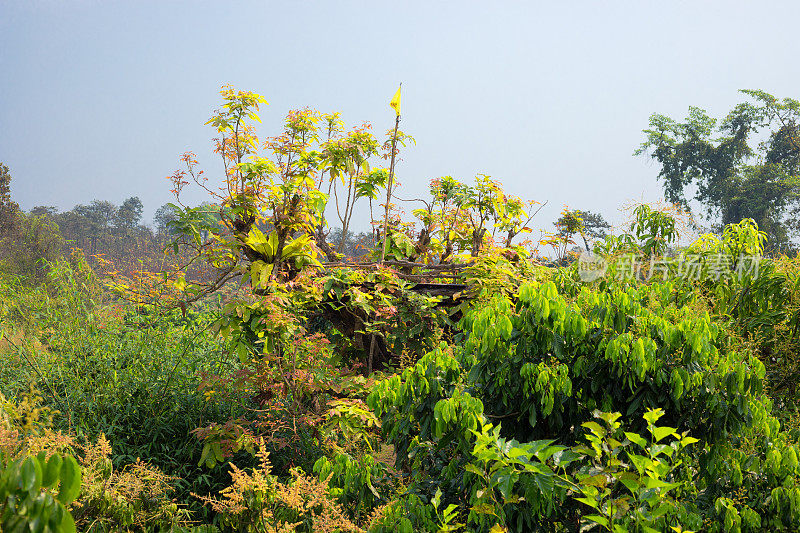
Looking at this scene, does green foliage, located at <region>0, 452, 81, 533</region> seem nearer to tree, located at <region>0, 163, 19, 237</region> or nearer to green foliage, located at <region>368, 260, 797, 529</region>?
green foliage, located at <region>368, 260, 797, 529</region>

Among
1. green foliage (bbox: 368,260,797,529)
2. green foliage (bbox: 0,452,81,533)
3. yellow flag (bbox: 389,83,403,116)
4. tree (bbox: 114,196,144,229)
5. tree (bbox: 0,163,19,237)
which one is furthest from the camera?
tree (bbox: 114,196,144,229)

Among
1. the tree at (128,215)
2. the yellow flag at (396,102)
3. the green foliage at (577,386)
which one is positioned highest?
the tree at (128,215)

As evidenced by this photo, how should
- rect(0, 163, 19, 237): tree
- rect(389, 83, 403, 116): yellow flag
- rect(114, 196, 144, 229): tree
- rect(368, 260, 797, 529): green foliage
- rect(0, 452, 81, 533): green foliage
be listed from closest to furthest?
rect(0, 452, 81, 533): green foliage < rect(368, 260, 797, 529): green foliage < rect(389, 83, 403, 116): yellow flag < rect(0, 163, 19, 237): tree < rect(114, 196, 144, 229): tree

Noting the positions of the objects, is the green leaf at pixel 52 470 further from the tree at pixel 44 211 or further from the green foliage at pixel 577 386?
the tree at pixel 44 211

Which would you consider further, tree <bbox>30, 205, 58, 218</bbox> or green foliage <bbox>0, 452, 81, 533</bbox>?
tree <bbox>30, 205, 58, 218</bbox>

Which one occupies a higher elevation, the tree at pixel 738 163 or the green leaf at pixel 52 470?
the tree at pixel 738 163

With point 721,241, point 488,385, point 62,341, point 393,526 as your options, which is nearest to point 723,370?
point 488,385

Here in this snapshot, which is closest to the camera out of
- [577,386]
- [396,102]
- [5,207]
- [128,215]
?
[577,386]

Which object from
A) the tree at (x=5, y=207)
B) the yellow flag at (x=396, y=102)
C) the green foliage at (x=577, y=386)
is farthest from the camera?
the tree at (x=5, y=207)

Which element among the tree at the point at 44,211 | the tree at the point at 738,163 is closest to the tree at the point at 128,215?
the tree at the point at 44,211

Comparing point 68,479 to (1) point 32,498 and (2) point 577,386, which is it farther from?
(2) point 577,386

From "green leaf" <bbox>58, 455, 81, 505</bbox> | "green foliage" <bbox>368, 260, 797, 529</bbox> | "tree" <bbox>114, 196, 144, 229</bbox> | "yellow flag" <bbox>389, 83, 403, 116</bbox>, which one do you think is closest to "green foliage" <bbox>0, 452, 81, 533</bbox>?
"green leaf" <bbox>58, 455, 81, 505</bbox>

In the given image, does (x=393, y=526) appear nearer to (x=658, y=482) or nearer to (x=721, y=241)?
(x=658, y=482)

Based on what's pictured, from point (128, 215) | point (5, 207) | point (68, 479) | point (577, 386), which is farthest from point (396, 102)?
point (128, 215)
